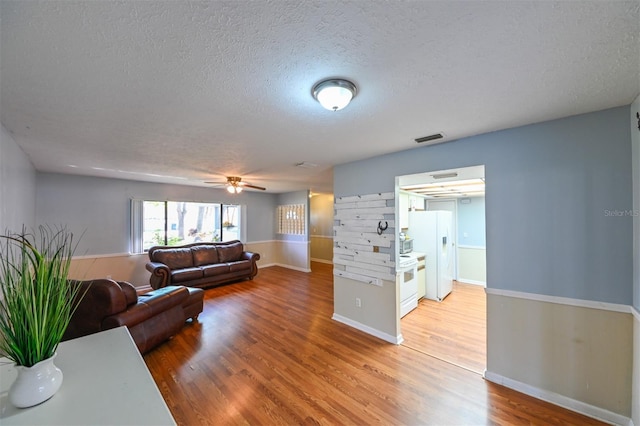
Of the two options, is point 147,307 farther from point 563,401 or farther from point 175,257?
point 563,401

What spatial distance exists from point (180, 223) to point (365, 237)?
5004 millimetres

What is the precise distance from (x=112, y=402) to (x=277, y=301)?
3606 millimetres

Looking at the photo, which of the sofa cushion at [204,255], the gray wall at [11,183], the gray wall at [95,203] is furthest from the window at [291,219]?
the gray wall at [11,183]

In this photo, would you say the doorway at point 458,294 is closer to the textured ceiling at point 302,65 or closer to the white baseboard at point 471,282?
the white baseboard at point 471,282

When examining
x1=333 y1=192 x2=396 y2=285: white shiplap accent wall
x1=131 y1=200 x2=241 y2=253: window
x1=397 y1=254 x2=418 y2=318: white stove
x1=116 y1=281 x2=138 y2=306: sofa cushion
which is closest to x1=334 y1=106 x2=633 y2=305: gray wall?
x1=333 y1=192 x2=396 y2=285: white shiplap accent wall

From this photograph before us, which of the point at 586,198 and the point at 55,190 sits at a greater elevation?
the point at 55,190

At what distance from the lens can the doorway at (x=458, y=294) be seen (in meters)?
2.73

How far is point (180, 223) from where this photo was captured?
6055 millimetres

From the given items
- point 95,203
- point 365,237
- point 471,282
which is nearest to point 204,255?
point 95,203

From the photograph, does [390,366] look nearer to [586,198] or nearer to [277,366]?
[277,366]

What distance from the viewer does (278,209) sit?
7832 millimetres

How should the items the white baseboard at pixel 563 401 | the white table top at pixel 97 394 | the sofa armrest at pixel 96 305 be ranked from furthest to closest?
the sofa armrest at pixel 96 305 → the white baseboard at pixel 563 401 → the white table top at pixel 97 394

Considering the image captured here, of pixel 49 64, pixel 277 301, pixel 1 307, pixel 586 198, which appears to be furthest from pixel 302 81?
pixel 277 301

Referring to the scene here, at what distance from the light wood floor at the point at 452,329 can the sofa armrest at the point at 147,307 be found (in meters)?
2.94
